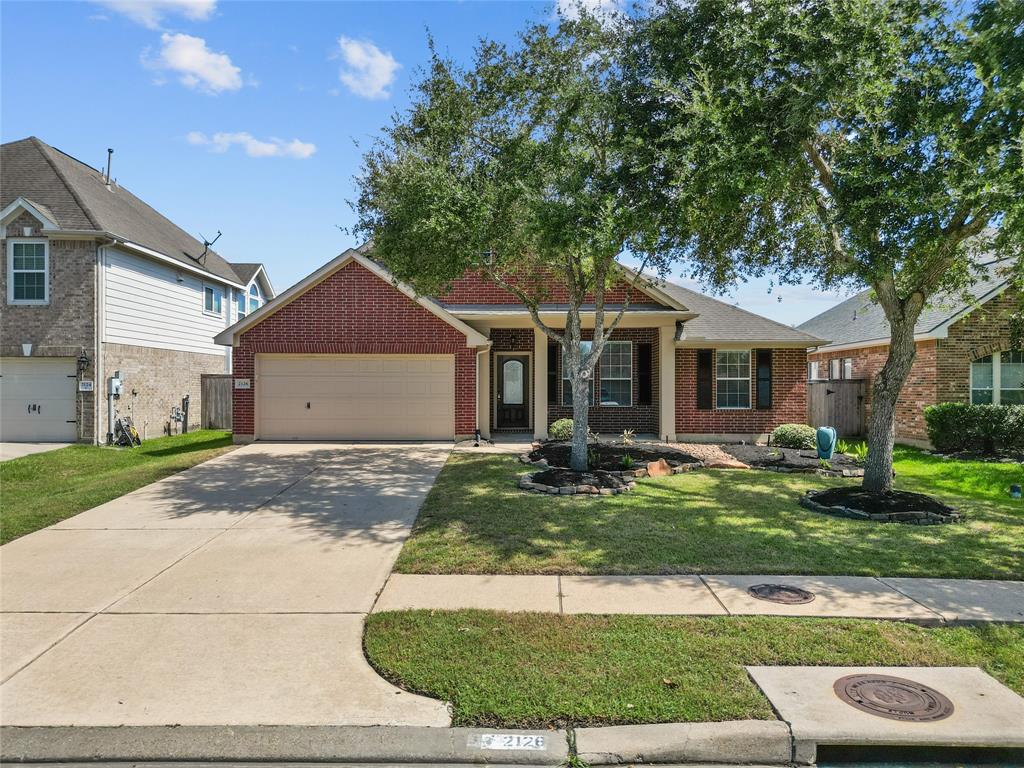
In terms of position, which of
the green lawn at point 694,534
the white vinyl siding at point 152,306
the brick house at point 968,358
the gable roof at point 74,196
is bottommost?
the green lawn at point 694,534

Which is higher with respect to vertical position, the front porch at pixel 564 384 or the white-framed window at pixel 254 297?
the white-framed window at pixel 254 297

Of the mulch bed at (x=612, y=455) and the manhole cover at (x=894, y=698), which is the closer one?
the manhole cover at (x=894, y=698)

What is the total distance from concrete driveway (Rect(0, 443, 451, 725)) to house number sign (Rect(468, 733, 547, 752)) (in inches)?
12.0

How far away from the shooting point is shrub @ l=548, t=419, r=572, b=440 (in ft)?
50.8

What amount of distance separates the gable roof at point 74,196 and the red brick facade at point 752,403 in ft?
49.1

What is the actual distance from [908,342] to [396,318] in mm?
10707

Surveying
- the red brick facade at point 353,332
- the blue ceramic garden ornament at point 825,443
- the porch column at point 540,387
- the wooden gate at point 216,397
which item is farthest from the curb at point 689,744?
the wooden gate at point 216,397

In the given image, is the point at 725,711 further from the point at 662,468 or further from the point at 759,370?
the point at 759,370

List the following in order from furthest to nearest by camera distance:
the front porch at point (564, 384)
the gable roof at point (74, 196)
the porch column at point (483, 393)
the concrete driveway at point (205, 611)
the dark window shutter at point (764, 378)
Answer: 1. the dark window shutter at point (764, 378)
2. the front porch at point (564, 384)
3. the porch column at point (483, 393)
4. the gable roof at point (74, 196)
5. the concrete driveway at point (205, 611)

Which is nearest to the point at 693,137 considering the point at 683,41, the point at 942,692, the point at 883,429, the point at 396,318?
the point at 683,41

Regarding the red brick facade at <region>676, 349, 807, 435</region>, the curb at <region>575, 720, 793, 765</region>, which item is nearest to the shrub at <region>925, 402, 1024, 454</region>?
the red brick facade at <region>676, 349, 807, 435</region>

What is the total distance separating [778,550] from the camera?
23.0 ft

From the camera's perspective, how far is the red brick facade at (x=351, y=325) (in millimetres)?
15484

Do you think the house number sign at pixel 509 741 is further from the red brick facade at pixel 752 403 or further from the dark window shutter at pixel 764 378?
the dark window shutter at pixel 764 378
